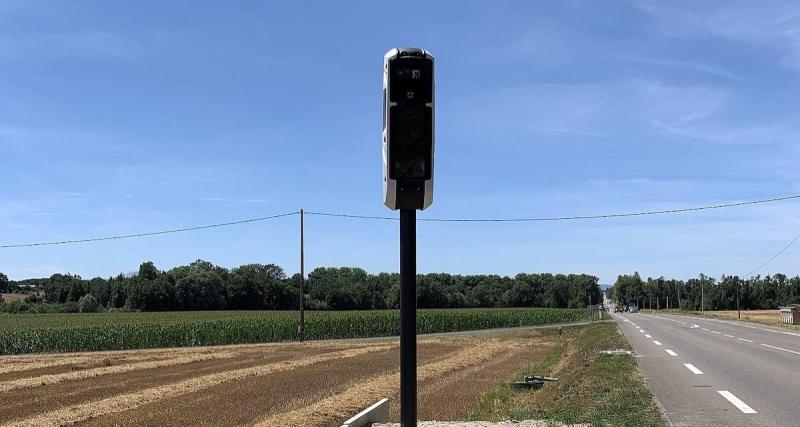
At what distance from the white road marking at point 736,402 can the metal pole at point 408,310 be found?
322 inches

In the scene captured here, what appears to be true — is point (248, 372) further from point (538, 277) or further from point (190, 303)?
point (538, 277)

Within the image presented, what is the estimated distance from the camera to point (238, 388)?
20.8 meters

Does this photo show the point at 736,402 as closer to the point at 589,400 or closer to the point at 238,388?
the point at 589,400

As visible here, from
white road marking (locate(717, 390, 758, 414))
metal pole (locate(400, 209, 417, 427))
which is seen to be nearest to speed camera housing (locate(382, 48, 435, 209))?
metal pole (locate(400, 209, 417, 427))

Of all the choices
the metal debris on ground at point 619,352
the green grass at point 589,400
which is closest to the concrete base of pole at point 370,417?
the green grass at point 589,400

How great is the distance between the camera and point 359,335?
60.1 metres

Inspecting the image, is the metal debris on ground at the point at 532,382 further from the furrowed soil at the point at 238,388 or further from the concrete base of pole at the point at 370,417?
the concrete base of pole at the point at 370,417

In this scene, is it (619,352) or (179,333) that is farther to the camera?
(179,333)

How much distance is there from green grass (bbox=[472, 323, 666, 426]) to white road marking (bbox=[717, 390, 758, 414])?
1308 mm

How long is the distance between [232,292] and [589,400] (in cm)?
11589

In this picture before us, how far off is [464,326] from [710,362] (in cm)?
5224

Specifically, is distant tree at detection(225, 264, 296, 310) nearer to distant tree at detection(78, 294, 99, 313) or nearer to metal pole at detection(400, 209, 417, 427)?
distant tree at detection(78, 294, 99, 313)

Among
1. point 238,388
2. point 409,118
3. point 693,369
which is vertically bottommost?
point 238,388

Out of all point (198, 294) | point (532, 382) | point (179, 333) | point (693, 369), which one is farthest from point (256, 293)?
point (693, 369)
